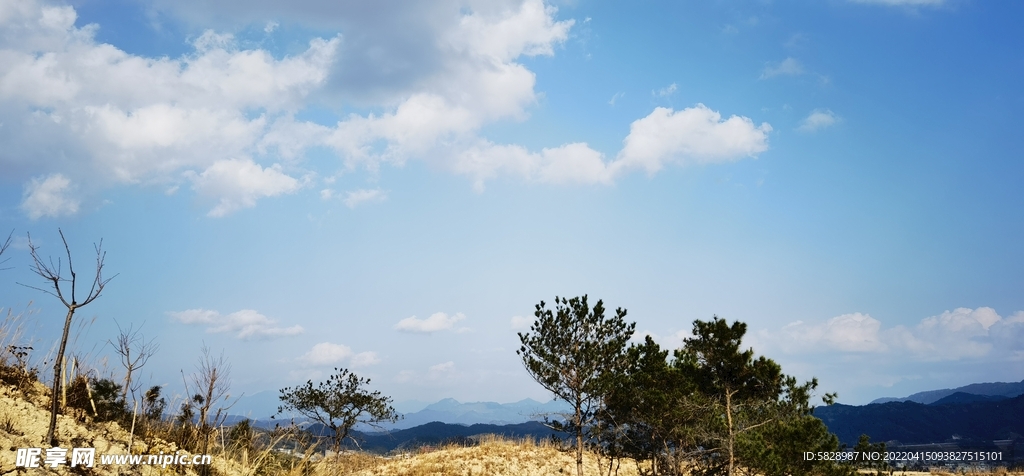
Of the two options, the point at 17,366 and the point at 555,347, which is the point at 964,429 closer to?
the point at 555,347

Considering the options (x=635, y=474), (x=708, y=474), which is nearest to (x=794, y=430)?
(x=708, y=474)

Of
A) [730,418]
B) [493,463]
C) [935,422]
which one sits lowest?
[935,422]

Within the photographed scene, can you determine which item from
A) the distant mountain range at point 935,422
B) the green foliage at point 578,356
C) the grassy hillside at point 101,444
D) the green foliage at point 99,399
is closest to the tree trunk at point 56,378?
the grassy hillside at point 101,444

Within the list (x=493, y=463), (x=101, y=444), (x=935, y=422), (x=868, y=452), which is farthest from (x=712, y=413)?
(x=935, y=422)

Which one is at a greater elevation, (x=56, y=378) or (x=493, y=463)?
(x=56, y=378)

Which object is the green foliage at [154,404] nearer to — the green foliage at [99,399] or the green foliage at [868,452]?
the green foliage at [99,399]

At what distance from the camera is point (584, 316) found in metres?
25.5

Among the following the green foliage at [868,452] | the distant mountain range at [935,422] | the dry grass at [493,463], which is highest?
the green foliage at [868,452]

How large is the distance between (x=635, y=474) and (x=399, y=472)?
16331 millimetres

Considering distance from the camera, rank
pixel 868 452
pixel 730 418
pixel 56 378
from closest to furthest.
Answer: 1. pixel 56 378
2. pixel 730 418
3. pixel 868 452

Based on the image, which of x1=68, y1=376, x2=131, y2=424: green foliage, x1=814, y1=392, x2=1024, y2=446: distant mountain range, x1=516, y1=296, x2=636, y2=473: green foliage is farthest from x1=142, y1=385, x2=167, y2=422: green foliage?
x1=814, y1=392, x2=1024, y2=446: distant mountain range

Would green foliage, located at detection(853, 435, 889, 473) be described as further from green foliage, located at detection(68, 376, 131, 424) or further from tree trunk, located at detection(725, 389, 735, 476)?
green foliage, located at detection(68, 376, 131, 424)

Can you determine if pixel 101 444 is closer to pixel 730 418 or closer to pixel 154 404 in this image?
pixel 154 404

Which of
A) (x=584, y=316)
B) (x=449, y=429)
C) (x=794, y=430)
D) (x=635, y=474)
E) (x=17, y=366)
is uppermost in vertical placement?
(x=584, y=316)
